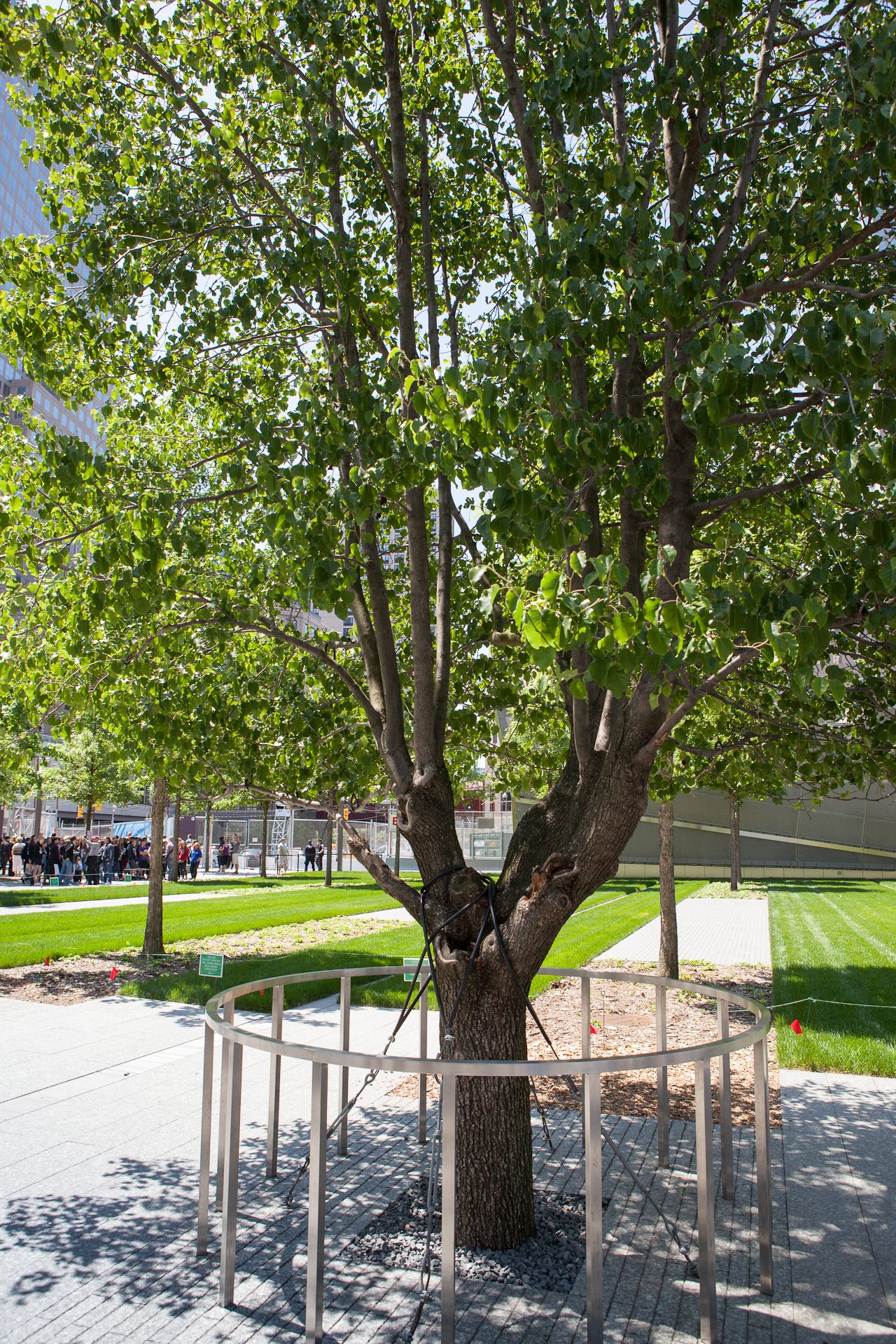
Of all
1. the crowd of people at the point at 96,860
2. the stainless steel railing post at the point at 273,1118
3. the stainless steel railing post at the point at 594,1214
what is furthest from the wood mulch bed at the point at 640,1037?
the crowd of people at the point at 96,860

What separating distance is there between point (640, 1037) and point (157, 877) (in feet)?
24.0

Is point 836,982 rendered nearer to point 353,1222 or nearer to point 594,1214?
point 353,1222

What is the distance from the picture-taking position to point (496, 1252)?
504 cm

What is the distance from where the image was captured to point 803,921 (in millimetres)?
21344

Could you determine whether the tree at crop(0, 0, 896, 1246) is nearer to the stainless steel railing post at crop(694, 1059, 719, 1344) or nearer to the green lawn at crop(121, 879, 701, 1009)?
the stainless steel railing post at crop(694, 1059, 719, 1344)

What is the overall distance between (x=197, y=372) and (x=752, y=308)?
4.67 meters

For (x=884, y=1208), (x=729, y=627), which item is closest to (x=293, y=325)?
(x=729, y=627)

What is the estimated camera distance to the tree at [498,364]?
151 inches

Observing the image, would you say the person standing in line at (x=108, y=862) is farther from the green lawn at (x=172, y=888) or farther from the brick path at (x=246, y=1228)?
the brick path at (x=246, y=1228)

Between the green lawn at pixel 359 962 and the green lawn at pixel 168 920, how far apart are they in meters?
2.43

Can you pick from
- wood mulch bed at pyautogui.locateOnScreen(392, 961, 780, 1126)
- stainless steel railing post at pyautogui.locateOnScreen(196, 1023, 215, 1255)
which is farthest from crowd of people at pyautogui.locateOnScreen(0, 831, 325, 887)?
stainless steel railing post at pyautogui.locateOnScreen(196, 1023, 215, 1255)

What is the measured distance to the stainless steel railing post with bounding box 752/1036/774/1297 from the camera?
4.58 m

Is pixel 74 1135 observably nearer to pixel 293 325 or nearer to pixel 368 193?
pixel 293 325

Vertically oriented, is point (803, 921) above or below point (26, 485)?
below
